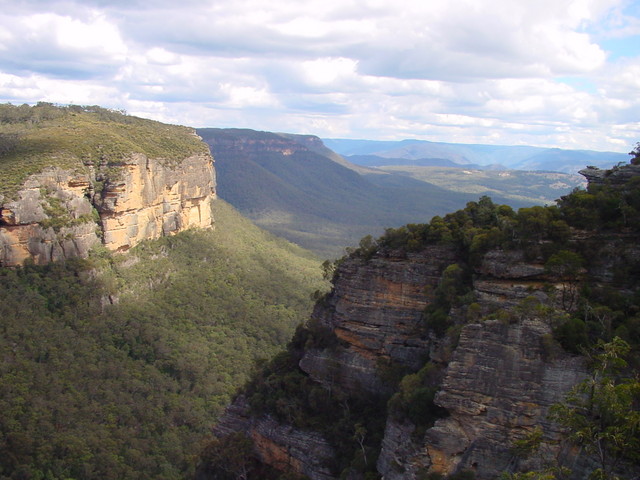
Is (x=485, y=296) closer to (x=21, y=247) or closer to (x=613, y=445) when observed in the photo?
(x=613, y=445)

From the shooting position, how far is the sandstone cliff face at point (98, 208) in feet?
141

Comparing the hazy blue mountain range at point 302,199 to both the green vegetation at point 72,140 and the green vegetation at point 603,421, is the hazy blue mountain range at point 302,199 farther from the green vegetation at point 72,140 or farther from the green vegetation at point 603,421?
the green vegetation at point 603,421

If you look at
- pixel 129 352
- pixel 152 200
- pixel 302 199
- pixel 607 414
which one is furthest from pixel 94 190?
pixel 302 199

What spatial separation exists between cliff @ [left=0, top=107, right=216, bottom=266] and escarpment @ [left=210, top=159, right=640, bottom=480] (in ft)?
81.0

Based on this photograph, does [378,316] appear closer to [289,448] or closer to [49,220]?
[289,448]

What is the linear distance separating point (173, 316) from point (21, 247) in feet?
48.6

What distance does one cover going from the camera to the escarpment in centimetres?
1755

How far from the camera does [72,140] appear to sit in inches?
2041

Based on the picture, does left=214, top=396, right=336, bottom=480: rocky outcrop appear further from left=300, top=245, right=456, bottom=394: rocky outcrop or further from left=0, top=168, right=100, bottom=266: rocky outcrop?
left=0, top=168, right=100, bottom=266: rocky outcrop

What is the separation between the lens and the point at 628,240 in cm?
2070

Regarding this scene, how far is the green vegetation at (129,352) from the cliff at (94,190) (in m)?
1.92

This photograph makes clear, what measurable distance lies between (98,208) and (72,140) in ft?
24.5

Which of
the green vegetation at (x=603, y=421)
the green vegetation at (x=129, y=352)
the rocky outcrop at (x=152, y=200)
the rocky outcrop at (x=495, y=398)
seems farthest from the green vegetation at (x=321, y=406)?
the rocky outcrop at (x=152, y=200)

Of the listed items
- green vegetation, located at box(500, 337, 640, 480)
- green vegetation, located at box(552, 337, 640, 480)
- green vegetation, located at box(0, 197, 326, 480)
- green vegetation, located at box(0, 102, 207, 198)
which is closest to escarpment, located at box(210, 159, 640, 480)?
green vegetation, located at box(500, 337, 640, 480)
